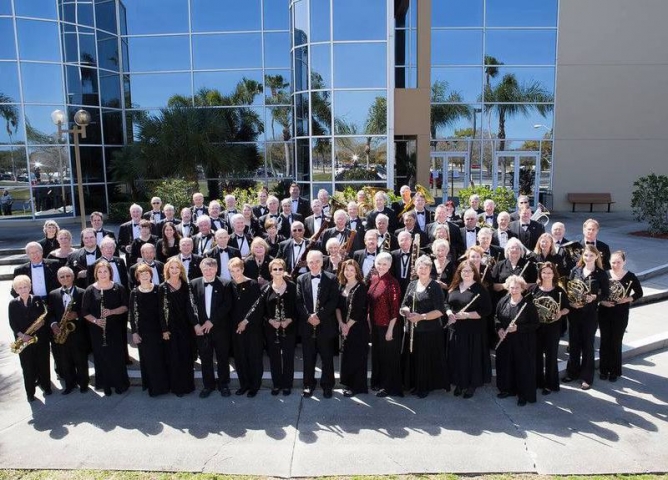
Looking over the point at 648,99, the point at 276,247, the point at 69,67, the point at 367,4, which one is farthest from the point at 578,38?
the point at 69,67

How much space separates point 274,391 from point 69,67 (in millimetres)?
18428

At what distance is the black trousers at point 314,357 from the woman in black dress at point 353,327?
17 cm

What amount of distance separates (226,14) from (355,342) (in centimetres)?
1876

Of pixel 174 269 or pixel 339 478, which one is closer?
pixel 339 478

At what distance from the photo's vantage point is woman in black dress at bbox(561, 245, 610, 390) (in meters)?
6.21

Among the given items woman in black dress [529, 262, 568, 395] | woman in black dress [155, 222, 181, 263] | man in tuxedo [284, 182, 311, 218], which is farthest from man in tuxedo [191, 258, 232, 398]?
man in tuxedo [284, 182, 311, 218]

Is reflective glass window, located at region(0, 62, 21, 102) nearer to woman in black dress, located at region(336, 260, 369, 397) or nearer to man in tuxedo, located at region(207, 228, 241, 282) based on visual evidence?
man in tuxedo, located at region(207, 228, 241, 282)

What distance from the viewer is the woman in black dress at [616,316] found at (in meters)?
6.30

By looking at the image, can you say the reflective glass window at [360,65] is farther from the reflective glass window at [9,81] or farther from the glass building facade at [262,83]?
the reflective glass window at [9,81]

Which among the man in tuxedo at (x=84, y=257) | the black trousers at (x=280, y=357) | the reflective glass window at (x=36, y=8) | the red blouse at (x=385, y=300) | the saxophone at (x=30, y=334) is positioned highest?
the reflective glass window at (x=36, y=8)

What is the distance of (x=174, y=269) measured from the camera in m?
6.20

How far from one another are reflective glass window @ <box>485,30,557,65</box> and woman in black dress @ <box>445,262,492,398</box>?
17339 mm

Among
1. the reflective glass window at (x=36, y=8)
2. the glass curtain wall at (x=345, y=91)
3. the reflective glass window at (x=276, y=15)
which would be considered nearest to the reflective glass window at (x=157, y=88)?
the reflective glass window at (x=36, y=8)

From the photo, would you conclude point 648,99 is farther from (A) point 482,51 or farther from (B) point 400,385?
(B) point 400,385
